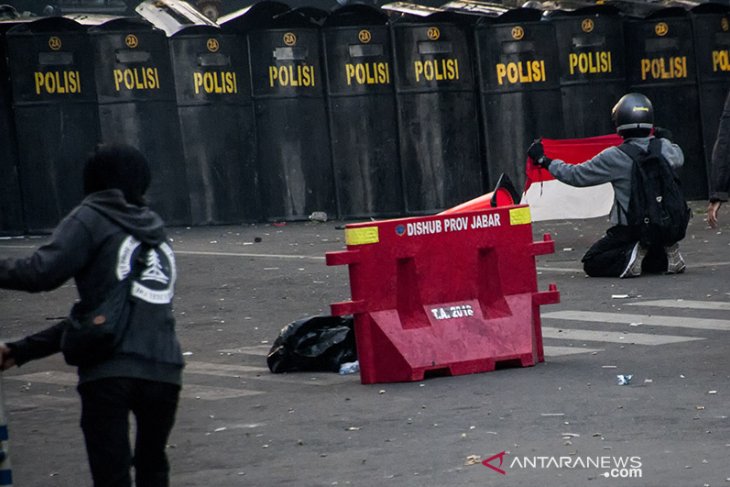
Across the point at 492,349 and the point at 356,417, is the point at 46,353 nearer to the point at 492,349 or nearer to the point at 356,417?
the point at 356,417

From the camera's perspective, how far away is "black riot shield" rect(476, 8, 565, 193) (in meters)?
22.5

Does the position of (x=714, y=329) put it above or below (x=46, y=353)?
below

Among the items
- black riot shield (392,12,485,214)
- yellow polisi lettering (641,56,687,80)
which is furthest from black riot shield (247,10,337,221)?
yellow polisi lettering (641,56,687,80)

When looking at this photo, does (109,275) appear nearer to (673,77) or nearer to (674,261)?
(674,261)

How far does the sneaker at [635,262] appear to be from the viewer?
560 inches

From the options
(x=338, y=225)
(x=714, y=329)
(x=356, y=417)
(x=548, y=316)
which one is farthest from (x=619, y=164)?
(x=338, y=225)

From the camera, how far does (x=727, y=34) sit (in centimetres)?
2297

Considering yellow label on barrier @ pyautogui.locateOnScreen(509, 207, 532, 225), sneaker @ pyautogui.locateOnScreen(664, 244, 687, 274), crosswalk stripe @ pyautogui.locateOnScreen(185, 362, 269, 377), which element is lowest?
sneaker @ pyautogui.locateOnScreen(664, 244, 687, 274)

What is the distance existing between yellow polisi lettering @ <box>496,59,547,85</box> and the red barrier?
41.3 ft

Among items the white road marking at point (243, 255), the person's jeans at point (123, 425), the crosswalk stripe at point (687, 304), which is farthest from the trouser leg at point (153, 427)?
the white road marking at point (243, 255)

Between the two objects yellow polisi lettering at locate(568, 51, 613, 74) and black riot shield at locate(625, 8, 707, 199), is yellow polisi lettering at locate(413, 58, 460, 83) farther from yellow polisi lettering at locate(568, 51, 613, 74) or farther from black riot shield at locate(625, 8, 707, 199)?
black riot shield at locate(625, 8, 707, 199)

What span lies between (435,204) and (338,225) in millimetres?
1627

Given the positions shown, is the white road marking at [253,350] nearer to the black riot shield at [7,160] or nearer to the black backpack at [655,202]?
the black backpack at [655,202]

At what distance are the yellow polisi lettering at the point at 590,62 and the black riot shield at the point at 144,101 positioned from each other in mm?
5453
